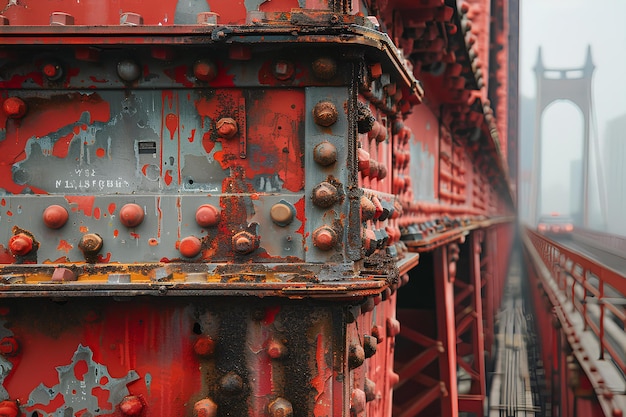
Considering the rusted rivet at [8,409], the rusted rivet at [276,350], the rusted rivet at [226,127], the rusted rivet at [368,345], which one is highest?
the rusted rivet at [226,127]

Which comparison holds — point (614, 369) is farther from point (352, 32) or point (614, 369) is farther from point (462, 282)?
point (462, 282)

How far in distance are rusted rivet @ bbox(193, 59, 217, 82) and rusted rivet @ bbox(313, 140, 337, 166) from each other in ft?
2.28

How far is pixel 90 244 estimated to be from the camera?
3580 mm

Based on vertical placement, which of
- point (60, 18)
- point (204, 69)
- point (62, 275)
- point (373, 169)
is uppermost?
point (60, 18)

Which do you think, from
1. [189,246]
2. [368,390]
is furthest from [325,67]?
[368,390]

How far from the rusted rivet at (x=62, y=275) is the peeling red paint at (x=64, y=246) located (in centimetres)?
16

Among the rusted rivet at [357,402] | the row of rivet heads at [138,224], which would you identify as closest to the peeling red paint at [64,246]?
the row of rivet heads at [138,224]

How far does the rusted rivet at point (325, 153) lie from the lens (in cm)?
355

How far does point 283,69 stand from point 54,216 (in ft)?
4.85

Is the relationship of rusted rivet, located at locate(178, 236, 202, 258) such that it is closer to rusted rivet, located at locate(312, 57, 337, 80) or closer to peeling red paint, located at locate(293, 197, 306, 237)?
peeling red paint, located at locate(293, 197, 306, 237)

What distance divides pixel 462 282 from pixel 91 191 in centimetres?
1232

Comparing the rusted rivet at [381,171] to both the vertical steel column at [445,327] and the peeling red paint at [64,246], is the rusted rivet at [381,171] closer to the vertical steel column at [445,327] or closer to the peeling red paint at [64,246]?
the peeling red paint at [64,246]

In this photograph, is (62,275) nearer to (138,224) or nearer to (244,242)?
(138,224)

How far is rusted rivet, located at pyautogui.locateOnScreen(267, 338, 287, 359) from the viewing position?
362 cm
